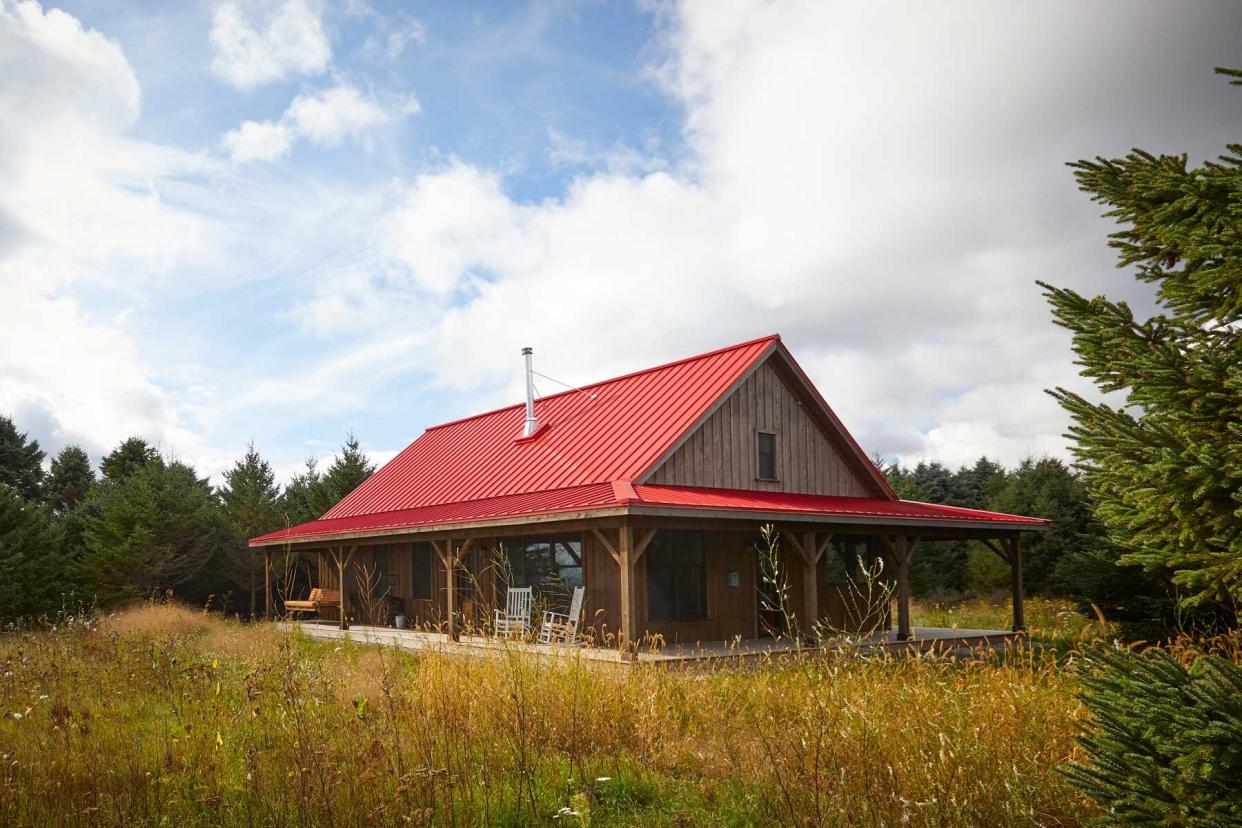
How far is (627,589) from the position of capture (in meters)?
13.1

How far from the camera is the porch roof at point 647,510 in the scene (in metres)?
13.5

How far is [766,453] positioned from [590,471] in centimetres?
374

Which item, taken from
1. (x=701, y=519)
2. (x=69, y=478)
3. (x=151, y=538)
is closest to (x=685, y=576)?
(x=701, y=519)

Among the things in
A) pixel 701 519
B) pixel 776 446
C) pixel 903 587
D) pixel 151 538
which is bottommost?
pixel 903 587

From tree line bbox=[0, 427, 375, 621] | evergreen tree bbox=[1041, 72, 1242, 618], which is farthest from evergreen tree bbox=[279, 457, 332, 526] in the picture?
evergreen tree bbox=[1041, 72, 1242, 618]

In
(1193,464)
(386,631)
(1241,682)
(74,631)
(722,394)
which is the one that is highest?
(722,394)

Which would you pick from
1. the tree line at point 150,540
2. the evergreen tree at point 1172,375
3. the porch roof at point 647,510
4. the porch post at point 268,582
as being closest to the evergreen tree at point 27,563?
the tree line at point 150,540

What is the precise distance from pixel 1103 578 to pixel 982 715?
→ 11148mm

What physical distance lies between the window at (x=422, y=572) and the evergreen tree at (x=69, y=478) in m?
32.2

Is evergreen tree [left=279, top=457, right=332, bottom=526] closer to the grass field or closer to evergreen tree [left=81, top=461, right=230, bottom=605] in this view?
evergreen tree [left=81, top=461, right=230, bottom=605]

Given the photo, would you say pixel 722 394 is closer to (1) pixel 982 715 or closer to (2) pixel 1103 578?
(2) pixel 1103 578

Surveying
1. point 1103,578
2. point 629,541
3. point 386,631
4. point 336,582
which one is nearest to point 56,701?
point 629,541

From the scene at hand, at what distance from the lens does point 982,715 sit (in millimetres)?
6160

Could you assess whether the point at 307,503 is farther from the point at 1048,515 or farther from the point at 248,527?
the point at 1048,515
